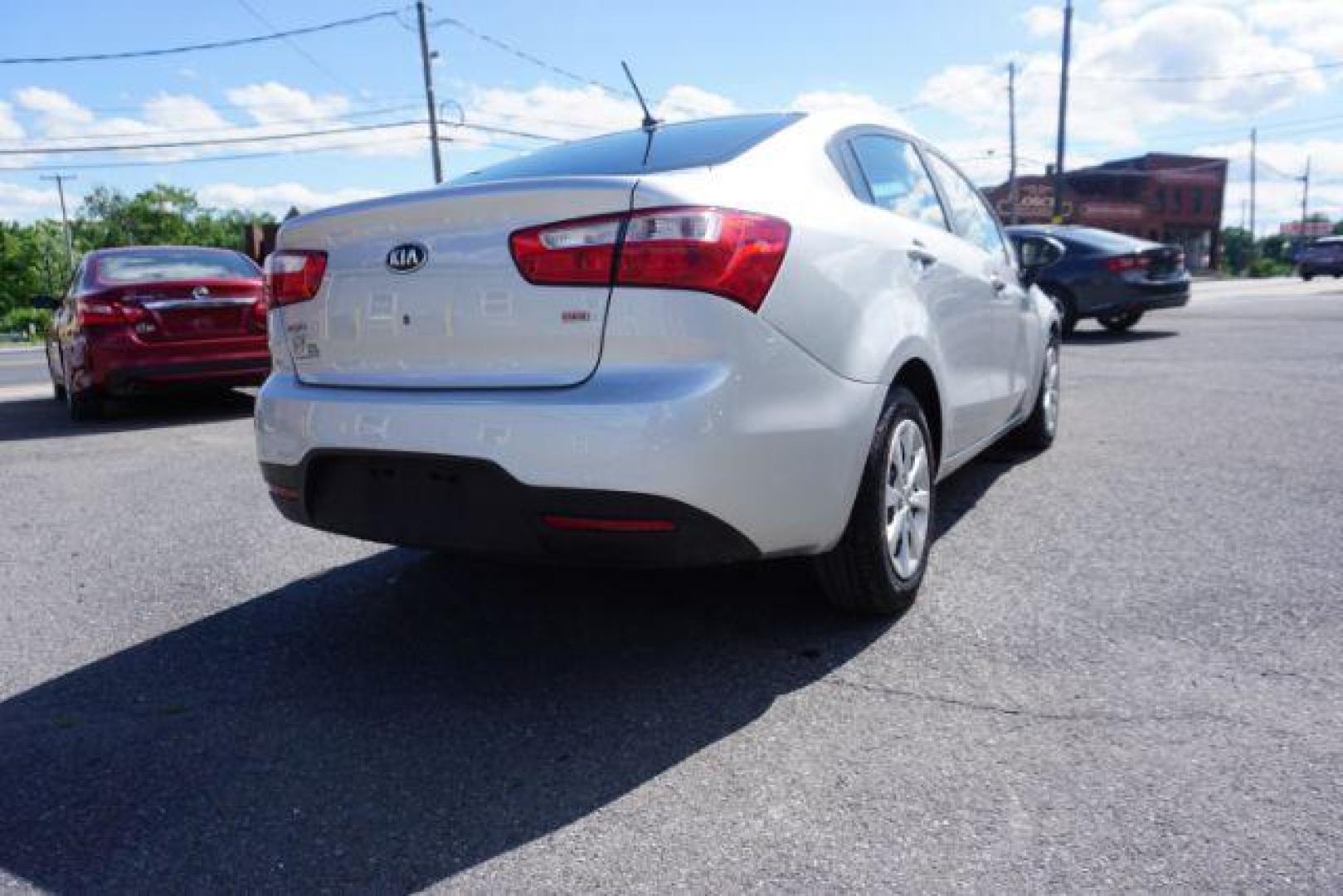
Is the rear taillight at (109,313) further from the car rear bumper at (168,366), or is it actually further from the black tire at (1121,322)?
the black tire at (1121,322)

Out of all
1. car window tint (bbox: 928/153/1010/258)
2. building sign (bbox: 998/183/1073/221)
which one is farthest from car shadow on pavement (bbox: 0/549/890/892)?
building sign (bbox: 998/183/1073/221)

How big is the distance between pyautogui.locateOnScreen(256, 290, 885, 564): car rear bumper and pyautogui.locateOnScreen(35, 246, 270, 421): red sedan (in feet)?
18.3

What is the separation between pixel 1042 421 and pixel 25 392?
38.1ft

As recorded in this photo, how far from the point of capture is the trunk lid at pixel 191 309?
24.7 feet

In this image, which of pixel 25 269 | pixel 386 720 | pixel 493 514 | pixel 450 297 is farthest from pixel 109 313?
pixel 25 269

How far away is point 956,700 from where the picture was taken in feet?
8.50

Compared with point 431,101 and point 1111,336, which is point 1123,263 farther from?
point 431,101

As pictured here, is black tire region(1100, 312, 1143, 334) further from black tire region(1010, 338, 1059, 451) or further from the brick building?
the brick building

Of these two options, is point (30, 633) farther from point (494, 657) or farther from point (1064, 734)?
point (1064, 734)

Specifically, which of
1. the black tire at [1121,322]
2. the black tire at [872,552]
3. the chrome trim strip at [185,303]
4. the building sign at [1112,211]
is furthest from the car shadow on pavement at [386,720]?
the building sign at [1112,211]

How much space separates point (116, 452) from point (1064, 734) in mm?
6257

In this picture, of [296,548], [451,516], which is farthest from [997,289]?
[296,548]

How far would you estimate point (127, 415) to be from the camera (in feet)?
28.7

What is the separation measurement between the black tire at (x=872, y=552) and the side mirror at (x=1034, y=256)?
236 centimetres
